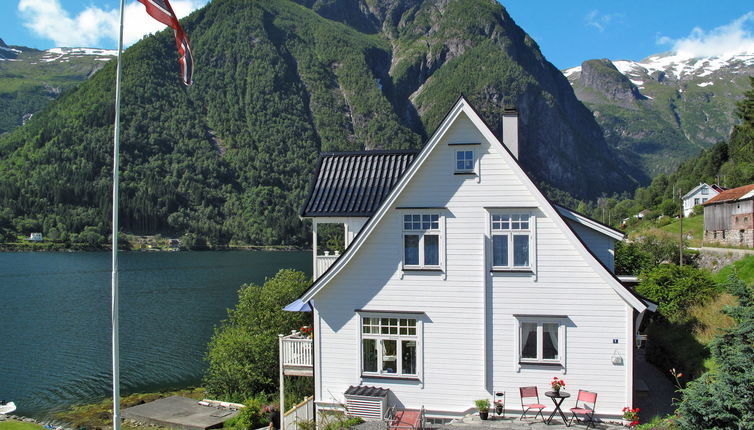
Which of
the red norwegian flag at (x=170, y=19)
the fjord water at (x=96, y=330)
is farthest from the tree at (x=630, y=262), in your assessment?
the red norwegian flag at (x=170, y=19)

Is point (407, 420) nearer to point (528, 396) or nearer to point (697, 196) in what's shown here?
point (528, 396)

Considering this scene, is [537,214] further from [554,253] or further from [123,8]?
[123,8]

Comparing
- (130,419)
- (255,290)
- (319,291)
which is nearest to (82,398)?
(130,419)

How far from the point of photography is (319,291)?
1825 centimetres

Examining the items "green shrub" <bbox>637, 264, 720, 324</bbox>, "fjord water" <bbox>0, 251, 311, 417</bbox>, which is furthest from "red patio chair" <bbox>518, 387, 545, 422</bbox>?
"fjord water" <bbox>0, 251, 311, 417</bbox>

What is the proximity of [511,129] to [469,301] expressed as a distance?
5.76 metres

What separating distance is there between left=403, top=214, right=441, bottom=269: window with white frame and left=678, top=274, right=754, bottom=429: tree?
754cm

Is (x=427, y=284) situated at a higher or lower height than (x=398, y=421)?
higher

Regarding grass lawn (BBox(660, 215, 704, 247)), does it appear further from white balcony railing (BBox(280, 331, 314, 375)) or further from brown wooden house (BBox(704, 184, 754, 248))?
white balcony railing (BBox(280, 331, 314, 375))

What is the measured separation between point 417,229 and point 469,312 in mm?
2860

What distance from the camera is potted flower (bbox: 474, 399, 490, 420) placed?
16625 millimetres

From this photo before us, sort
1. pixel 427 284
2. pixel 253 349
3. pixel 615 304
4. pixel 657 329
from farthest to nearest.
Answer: pixel 253 349, pixel 657 329, pixel 427 284, pixel 615 304

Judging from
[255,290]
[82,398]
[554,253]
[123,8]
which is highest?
[123,8]

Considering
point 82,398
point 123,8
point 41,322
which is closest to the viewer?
point 123,8
